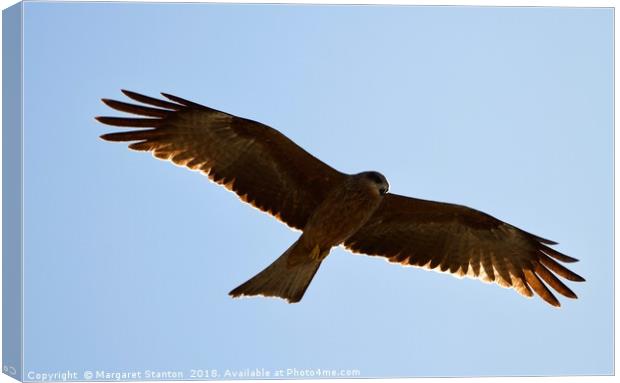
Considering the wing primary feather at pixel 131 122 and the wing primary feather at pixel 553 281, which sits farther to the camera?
the wing primary feather at pixel 553 281

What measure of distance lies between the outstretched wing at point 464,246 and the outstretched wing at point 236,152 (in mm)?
588

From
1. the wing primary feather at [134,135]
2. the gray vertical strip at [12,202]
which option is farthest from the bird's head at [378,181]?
the gray vertical strip at [12,202]

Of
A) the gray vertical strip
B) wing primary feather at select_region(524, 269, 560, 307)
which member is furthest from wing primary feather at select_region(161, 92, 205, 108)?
wing primary feather at select_region(524, 269, 560, 307)

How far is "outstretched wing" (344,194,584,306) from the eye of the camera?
7305 millimetres

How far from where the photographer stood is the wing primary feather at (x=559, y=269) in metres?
7.36

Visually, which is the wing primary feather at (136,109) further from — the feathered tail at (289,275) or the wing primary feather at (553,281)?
the wing primary feather at (553,281)

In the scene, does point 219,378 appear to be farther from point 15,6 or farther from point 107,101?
point 15,6

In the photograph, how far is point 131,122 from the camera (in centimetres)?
667

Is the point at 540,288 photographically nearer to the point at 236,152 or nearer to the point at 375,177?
the point at 375,177

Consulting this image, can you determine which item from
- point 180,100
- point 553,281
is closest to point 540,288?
point 553,281

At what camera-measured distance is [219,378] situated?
636 centimetres

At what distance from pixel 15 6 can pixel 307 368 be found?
3.08 metres

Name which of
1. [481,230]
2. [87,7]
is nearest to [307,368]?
[481,230]

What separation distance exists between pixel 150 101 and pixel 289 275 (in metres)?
1.56
